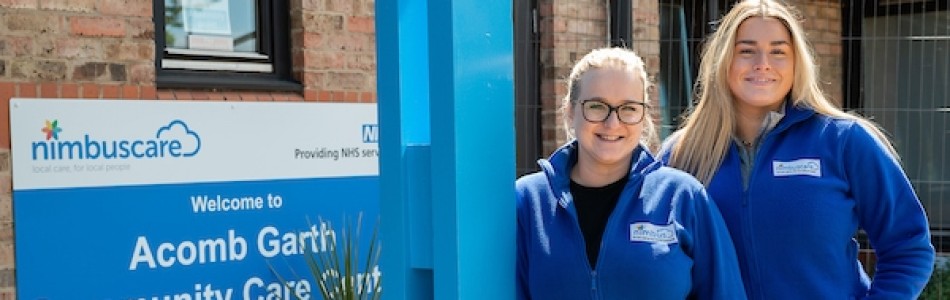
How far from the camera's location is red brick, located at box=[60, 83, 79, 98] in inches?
154

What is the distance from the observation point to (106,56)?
408 centimetres

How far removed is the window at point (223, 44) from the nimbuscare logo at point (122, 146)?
0.72 feet

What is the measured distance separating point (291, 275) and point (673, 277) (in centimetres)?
311

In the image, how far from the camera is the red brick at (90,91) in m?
3.98

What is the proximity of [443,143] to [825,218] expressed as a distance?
1032mm

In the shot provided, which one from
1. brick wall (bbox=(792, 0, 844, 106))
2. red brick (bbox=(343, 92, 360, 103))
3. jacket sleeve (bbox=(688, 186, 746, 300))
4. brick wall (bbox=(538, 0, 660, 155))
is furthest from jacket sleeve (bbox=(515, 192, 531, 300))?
brick wall (bbox=(792, 0, 844, 106))

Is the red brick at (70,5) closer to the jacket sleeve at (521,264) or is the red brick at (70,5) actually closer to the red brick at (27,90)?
the red brick at (27,90)

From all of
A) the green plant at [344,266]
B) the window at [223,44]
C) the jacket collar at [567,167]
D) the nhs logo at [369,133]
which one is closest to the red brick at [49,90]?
the window at [223,44]

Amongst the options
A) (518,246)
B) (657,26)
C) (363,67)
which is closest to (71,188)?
(363,67)

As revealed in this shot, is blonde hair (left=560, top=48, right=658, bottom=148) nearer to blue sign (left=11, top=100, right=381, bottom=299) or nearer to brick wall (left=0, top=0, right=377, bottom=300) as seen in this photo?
blue sign (left=11, top=100, right=381, bottom=299)

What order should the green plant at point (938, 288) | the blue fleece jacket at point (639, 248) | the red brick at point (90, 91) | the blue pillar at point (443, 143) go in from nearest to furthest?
1. the blue pillar at point (443, 143)
2. the blue fleece jacket at point (639, 248)
3. the red brick at point (90, 91)
4. the green plant at point (938, 288)

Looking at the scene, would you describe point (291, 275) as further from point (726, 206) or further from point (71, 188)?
point (726, 206)

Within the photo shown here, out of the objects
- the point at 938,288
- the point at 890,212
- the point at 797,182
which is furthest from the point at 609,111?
the point at 938,288

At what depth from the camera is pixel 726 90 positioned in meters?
2.37
